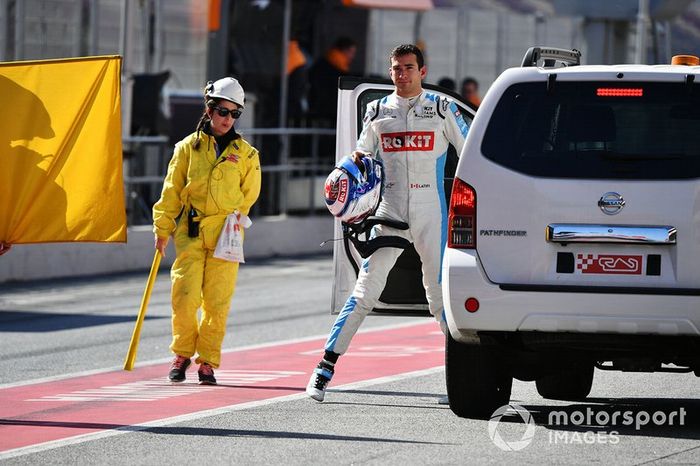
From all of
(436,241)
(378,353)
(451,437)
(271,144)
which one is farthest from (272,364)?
(271,144)

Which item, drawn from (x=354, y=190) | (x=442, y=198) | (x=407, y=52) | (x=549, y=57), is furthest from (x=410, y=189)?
(x=549, y=57)

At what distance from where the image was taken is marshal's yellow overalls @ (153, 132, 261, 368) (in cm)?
1034

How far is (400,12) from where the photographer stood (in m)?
29.0

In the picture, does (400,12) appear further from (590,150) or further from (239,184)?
(590,150)

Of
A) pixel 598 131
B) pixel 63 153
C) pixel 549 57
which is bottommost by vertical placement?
pixel 63 153

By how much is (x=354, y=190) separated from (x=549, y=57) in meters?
1.35

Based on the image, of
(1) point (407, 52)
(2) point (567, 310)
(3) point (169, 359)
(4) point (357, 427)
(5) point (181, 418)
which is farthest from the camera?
(3) point (169, 359)

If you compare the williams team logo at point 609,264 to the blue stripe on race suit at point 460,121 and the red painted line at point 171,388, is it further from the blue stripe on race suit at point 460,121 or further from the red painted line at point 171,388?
the red painted line at point 171,388

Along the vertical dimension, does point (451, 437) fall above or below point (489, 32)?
below

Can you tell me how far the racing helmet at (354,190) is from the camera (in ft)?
29.5

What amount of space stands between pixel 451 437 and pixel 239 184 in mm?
2802

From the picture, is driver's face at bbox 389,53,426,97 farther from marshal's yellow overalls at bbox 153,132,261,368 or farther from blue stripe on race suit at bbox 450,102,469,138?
marshal's yellow overalls at bbox 153,132,261,368

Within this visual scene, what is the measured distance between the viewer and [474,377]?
28.5 ft

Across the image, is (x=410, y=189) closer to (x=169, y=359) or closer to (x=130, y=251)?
(x=169, y=359)
